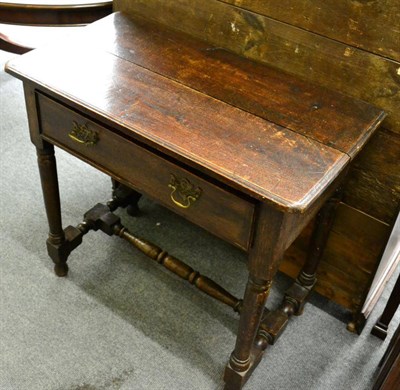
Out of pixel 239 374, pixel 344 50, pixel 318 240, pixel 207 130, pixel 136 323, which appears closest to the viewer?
pixel 207 130

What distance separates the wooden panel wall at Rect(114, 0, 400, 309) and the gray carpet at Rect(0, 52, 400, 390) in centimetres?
29

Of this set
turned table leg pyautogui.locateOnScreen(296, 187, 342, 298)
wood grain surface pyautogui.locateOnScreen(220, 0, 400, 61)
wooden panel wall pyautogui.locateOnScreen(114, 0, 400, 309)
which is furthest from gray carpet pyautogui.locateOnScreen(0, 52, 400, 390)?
wood grain surface pyautogui.locateOnScreen(220, 0, 400, 61)

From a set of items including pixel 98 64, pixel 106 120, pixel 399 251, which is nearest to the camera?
pixel 106 120

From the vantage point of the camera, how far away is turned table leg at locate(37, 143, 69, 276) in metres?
1.48

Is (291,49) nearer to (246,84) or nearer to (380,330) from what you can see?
(246,84)

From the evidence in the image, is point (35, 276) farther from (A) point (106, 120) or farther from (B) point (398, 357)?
(B) point (398, 357)

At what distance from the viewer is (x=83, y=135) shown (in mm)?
1311

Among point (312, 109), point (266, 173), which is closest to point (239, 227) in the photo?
point (266, 173)

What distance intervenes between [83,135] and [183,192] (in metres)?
0.29

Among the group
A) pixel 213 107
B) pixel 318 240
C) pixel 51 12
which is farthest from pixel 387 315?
pixel 51 12

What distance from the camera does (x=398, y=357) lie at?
1218 mm

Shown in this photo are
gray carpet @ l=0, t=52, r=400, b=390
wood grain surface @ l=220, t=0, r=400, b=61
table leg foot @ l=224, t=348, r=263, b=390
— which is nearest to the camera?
wood grain surface @ l=220, t=0, r=400, b=61

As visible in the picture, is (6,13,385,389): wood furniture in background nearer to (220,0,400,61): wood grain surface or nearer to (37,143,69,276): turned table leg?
(37,143,69,276): turned table leg

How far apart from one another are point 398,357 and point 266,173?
0.50m
